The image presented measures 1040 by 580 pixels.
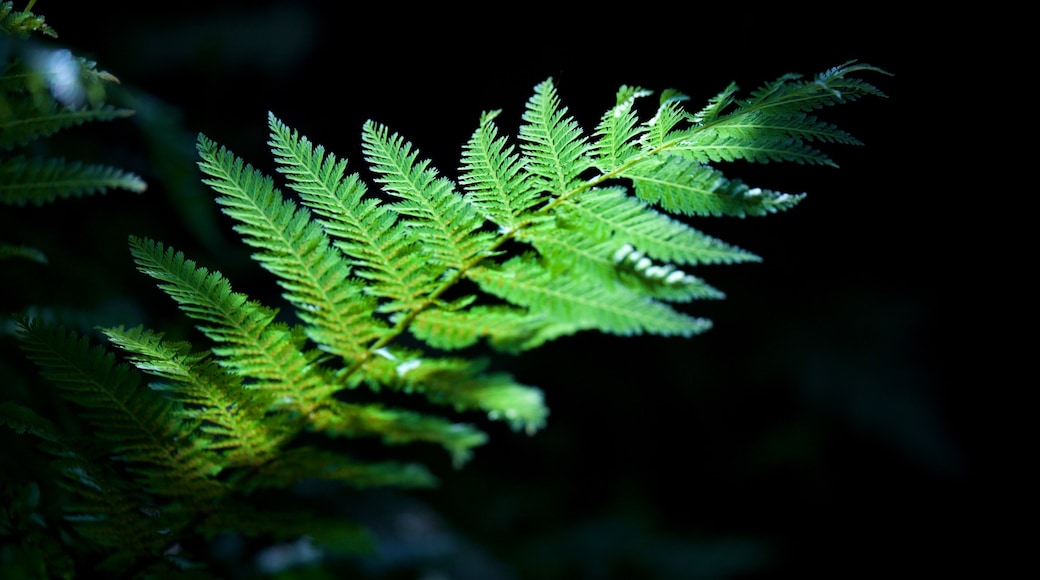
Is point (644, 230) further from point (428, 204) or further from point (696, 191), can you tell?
point (428, 204)

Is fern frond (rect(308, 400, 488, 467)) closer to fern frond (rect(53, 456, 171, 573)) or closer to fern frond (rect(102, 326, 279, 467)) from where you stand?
fern frond (rect(102, 326, 279, 467))

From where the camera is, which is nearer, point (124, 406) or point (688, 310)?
point (124, 406)

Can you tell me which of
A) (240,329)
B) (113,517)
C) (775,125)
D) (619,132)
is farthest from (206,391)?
(775,125)

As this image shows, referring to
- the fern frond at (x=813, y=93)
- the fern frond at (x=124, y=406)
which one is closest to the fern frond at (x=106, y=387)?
the fern frond at (x=124, y=406)

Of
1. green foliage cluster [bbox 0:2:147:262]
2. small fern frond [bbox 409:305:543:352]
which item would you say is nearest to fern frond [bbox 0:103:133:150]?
green foliage cluster [bbox 0:2:147:262]

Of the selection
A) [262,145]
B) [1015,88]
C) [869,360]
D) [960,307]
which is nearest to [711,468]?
[869,360]

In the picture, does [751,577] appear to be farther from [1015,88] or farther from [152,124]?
[152,124]

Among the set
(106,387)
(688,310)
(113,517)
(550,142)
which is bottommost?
(113,517)
